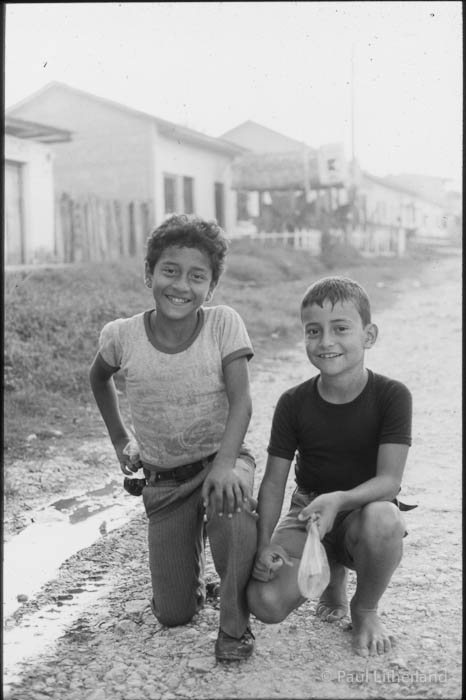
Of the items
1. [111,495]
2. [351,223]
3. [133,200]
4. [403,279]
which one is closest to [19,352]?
[111,495]

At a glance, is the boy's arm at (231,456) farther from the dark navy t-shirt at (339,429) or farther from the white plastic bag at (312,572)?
the white plastic bag at (312,572)

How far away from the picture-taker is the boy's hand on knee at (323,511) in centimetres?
235

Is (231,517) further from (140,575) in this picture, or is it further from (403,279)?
(403,279)

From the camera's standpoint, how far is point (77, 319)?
7898 millimetres

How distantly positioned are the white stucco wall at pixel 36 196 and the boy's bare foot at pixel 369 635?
38.5ft

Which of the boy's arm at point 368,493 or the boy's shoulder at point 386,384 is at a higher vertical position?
the boy's shoulder at point 386,384

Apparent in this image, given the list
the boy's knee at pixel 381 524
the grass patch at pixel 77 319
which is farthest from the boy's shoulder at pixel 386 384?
the grass patch at pixel 77 319

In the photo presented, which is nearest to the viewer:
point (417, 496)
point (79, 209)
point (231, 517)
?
point (231, 517)

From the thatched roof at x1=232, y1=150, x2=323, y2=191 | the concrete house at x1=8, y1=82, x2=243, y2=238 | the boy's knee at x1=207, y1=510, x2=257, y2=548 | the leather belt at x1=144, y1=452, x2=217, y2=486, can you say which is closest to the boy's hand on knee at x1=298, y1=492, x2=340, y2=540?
the boy's knee at x1=207, y1=510, x2=257, y2=548

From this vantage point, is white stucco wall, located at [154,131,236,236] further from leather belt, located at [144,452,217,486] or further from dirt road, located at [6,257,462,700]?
leather belt, located at [144,452,217,486]

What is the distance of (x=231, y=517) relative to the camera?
2494 mm

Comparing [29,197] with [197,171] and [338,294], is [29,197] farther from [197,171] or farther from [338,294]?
[338,294]

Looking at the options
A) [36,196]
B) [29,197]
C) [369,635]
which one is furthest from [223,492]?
[36,196]

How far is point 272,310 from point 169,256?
829 cm
